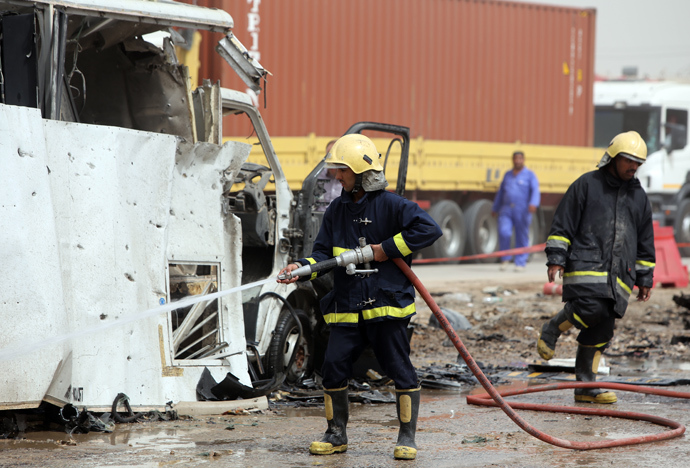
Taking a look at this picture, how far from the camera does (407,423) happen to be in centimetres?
490

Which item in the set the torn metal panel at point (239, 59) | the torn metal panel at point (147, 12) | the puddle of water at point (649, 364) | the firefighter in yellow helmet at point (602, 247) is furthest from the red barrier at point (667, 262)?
the torn metal panel at point (147, 12)

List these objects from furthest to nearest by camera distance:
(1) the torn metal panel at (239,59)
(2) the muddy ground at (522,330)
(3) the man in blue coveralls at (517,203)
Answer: (3) the man in blue coveralls at (517,203)
(2) the muddy ground at (522,330)
(1) the torn metal panel at (239,59)

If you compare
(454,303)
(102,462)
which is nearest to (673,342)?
(454,303)

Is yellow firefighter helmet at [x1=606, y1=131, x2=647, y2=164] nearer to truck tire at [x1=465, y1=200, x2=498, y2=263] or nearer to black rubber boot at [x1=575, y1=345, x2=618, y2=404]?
black rubber boot at [x1=575, y1=345, x2=618, y2=404]

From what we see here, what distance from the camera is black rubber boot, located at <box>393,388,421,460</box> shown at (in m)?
4.80

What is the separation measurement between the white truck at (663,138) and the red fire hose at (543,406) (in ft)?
50.8

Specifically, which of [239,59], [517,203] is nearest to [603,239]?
[239,59]

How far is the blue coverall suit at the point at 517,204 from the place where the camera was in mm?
17578

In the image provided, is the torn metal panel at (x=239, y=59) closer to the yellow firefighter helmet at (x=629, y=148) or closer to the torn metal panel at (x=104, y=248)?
the torn metal panel at (x=104, y=248)

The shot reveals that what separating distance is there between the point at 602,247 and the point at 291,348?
2272mm

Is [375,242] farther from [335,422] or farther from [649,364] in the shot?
[649,364]

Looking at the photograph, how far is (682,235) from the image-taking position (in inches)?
874

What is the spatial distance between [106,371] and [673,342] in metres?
6.24

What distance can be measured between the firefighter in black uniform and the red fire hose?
0.14 m
